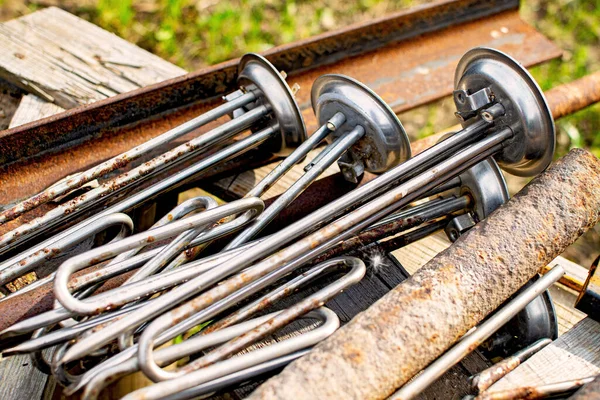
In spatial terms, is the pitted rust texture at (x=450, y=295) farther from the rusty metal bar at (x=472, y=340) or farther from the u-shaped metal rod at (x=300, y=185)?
the u-shaped metal rod at (x=300, y=185)

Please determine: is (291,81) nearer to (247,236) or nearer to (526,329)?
(247,236)

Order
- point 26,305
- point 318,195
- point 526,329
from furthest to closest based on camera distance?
point 318,195 → point 526,329 → point 26,305

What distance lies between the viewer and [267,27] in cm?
397

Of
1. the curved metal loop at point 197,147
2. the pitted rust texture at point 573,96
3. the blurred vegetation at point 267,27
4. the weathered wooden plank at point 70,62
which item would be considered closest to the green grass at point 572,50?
the blurred vegetation at point 267,27

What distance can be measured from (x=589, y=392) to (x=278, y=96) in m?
1.14

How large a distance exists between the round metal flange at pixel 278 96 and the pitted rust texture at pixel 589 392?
1039mm

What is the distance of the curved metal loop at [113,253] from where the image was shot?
4.32ft

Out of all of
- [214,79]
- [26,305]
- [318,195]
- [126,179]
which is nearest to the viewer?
[26,305]

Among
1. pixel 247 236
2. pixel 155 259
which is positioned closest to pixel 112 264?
pixel 155 259

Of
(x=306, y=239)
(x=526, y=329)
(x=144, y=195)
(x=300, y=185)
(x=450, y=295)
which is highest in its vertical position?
(x=144, y=195)

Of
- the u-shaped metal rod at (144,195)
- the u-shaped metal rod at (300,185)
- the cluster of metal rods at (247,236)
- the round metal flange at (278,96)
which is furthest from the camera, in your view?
the round metal flange at (278,96)

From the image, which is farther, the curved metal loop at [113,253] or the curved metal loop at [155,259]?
the curved metal loop at [155,259]

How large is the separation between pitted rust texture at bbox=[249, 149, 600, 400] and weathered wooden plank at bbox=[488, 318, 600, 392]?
17 centimetres

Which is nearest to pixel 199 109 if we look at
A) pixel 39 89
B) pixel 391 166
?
pixel 39 89
